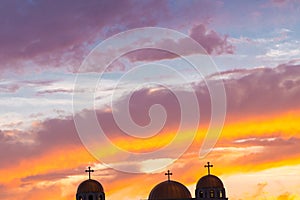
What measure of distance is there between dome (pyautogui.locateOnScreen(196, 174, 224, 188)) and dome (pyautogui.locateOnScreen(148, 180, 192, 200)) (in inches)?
141

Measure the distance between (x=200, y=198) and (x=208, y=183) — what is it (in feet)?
9.26

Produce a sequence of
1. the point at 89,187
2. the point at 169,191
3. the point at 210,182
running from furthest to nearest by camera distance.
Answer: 1. the point at 89,187
2. the point at 210,182
3. the point at 169,191

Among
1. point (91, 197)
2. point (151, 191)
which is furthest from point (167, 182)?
point (91, 197)

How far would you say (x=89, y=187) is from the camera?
16200 cm

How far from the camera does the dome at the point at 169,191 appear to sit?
156375 millimetres

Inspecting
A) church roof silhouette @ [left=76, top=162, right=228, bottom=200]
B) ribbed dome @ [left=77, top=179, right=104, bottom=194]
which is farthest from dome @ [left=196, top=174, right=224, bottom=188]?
ribbed dome @ [left=77, top=179, right=104, bottom=194]

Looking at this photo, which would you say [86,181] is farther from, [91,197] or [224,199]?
[224,199]

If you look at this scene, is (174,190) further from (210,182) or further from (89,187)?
(89,187)

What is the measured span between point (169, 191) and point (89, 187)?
45.8 ft

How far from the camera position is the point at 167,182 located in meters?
159

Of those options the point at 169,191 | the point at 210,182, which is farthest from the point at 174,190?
the point at 210,182

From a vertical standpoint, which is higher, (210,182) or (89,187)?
(89,187)

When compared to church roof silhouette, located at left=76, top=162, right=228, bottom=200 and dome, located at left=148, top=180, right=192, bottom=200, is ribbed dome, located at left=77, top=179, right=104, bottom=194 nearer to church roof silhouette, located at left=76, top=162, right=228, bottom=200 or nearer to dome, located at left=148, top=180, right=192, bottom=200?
church roof silhouette, located at left=76, top=162, right=228, bottom=200

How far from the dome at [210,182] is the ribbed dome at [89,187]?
53.0 ft
